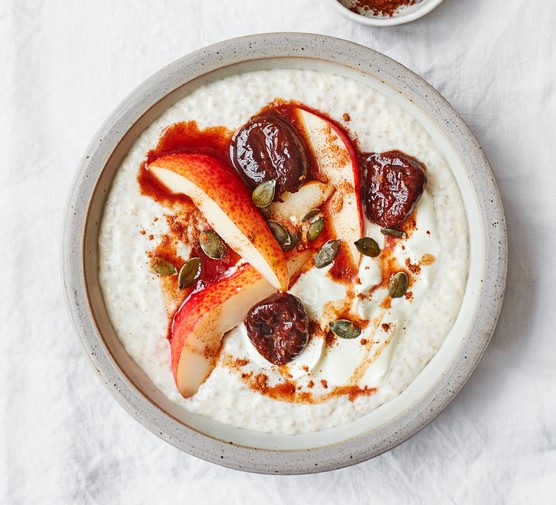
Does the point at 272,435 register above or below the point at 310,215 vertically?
below

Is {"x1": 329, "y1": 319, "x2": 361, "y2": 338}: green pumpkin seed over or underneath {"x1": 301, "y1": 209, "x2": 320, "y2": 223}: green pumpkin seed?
underneath

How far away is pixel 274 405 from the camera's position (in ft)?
6.22

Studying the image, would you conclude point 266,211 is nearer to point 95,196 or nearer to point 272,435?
point 95,196

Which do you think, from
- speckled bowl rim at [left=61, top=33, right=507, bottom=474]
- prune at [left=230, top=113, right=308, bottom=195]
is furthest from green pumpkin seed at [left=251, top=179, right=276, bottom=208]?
speckled bowl rim at [left=61, top=33, right=507, bottom=474]

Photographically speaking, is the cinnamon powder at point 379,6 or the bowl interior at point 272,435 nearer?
the bowl interior at point 272,435

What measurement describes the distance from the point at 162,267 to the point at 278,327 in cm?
36

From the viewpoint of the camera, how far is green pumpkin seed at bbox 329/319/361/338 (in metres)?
1.86

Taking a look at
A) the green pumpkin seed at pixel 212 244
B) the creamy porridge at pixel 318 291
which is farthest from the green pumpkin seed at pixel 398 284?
the green pumpkin seed at pixel 212 244

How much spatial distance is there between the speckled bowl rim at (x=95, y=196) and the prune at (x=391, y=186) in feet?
0.46

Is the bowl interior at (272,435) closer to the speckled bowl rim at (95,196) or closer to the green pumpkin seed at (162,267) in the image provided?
the speckled bowl rim at (95,196)

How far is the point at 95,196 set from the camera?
6.12ft

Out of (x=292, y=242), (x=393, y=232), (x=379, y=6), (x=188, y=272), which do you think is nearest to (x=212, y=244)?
(x=188, y=272)

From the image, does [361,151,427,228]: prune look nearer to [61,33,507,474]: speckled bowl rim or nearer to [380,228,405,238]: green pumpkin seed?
[380,228,405,238]: green pumpkin seed

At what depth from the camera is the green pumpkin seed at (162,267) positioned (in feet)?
6.18
